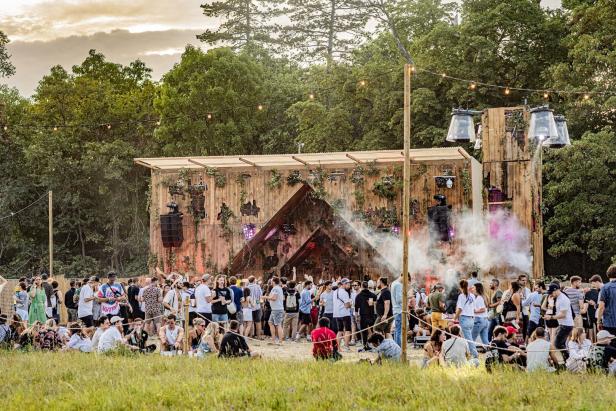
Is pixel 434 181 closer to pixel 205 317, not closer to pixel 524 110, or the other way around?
pixel 524 110

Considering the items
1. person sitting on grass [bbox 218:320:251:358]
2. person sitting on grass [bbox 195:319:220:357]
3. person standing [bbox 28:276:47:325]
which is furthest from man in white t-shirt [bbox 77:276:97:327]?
person sitting on grass [bbox 218:320:251:358]

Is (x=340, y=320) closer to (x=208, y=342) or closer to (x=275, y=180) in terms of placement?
(x=208, y=342)

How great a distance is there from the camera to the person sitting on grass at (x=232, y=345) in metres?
14.3

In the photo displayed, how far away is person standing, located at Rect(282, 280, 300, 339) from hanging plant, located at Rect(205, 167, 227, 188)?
9530 millimetres

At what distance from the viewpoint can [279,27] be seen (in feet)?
174

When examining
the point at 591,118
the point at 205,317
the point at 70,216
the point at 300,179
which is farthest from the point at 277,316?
the point at 70,216

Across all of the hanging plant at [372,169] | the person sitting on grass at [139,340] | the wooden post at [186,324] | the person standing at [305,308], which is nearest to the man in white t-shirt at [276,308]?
the person standing at [305,308]

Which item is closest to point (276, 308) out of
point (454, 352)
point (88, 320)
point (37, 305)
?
point (88, 320)

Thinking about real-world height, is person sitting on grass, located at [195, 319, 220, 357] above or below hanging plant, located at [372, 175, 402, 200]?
below

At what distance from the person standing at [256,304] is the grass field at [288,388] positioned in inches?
267

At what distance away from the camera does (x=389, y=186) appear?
92.2 feet

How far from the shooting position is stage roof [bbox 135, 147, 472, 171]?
88.0ft

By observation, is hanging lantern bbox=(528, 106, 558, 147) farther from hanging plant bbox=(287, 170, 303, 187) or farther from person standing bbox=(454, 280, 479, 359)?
hanging plant bbox=(287, 170, 303, 187)

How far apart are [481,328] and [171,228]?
1528 cm
